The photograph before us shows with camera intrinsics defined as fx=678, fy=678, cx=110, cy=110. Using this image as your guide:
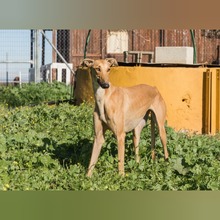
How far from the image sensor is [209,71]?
1102 centimetres

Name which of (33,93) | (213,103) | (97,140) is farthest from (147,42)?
(97,140)

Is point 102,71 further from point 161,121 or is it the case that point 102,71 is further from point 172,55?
point 172,55

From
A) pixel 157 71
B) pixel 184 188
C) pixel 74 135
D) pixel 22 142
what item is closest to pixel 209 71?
pixel 157 71

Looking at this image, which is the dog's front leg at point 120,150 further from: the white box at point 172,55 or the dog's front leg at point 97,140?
the white box at point 172,55

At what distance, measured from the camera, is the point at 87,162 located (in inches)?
278

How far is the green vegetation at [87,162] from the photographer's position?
19.7 ft

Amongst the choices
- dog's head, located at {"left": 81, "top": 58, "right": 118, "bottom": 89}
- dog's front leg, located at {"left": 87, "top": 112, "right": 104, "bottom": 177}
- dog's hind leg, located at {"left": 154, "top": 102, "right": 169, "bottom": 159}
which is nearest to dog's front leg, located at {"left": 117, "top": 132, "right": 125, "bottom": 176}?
dog's front leg, located at {"left": 87, "top": 112, "right": 104, "bottom": 177}

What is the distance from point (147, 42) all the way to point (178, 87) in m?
13.3

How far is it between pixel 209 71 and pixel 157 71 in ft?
2.78

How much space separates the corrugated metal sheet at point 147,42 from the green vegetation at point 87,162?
14.2 metres

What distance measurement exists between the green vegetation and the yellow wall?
6.88ft

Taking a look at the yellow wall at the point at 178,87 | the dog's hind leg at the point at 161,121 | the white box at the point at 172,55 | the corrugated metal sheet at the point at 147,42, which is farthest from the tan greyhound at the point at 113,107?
the corrugated metal sheet at the point at 147,42

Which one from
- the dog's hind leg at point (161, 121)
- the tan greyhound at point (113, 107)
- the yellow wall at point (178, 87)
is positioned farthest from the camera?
the yellow wall at point (178, 87)

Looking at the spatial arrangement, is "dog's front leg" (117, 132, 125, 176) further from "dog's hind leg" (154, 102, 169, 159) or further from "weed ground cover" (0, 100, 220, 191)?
"dog's hind leg" (154, 102, 169, 159)
